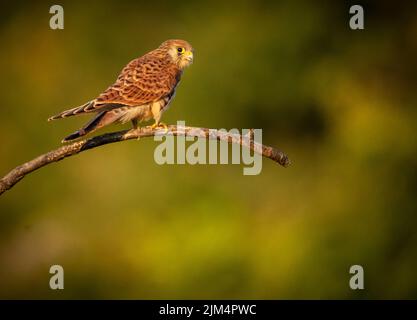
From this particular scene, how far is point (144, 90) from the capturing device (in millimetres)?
6586

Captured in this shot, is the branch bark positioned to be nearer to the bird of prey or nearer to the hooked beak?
the bird of prey

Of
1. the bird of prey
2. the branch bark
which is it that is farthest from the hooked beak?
the branch bark

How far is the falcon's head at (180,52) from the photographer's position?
7168mm

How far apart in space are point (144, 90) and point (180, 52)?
0.75 m

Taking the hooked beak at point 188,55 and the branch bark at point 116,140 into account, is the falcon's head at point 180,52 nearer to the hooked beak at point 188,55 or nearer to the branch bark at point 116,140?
the hooked beak at point 188,55

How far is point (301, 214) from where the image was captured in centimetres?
1133

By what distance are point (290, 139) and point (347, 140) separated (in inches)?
34.0

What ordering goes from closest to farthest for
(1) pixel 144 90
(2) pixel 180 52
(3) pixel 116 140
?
1. (3) pixel 116 140
2. (1) pixel 144 90
3. (2) pixel 180 52

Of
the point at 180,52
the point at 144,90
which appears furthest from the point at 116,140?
the point at 180,52

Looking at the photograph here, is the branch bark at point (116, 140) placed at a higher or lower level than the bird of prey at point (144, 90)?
lower

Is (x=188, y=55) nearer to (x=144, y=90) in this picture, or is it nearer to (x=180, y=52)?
(x=180, y=52)

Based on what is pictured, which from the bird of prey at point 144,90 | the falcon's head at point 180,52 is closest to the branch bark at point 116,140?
the bird of prey at point 144,90

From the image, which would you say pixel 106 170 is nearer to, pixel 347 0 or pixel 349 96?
pixel 349 96
